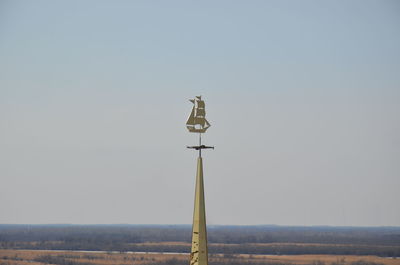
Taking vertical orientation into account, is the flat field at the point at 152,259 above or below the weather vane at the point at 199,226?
above

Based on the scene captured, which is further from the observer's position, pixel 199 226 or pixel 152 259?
pixel 152 259

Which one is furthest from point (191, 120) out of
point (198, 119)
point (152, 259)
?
point (152, 259)

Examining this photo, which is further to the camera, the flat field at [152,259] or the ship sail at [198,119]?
the flat field at [152,259]

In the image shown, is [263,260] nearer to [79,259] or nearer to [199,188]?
[79,259]

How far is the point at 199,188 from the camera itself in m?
29.6

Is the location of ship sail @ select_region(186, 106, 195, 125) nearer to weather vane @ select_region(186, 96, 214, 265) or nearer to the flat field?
weather vane @ select_region(186, 96, 214, 265)

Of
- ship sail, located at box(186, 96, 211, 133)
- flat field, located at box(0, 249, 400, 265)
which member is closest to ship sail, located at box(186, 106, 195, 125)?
ship sail, located at box(186, 96, 211, 133)

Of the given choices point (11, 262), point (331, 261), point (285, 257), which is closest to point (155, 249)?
point (285, 257)

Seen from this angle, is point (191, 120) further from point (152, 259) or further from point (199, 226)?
point (152, 259)

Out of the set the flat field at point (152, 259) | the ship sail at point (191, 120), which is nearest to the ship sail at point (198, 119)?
the ship sail at point (191, 120)

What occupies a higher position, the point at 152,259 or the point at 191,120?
the point at 191,120

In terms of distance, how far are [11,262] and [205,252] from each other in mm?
78389

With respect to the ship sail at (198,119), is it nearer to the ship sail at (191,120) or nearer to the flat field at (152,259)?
the ship sail at (191,120)

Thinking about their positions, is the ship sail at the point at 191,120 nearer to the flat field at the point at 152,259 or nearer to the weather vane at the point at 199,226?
the weather vane at the point at 199,226
